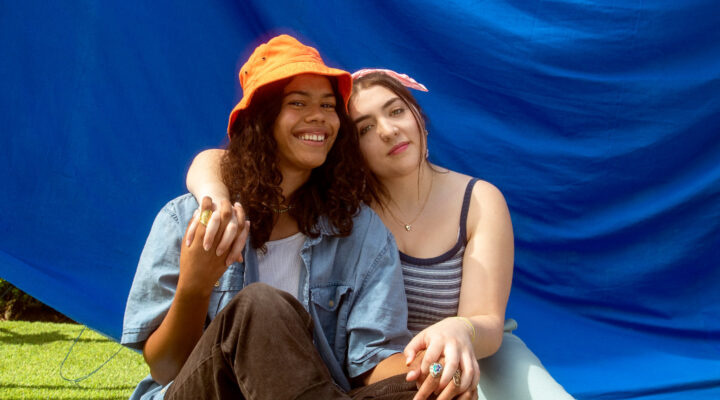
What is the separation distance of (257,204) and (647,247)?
4.52 ft

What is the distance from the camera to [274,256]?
1530 millimetres

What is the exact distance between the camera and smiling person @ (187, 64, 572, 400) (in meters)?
1.54

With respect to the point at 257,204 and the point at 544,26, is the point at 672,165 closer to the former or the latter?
the point at 544,26

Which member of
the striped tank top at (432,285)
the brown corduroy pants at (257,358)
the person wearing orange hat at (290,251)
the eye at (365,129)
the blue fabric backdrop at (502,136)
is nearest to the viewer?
the brown corduroy pants at (257,358)

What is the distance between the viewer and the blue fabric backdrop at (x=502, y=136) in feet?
6.64

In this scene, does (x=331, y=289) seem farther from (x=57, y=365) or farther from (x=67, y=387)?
(x=57, y=365)

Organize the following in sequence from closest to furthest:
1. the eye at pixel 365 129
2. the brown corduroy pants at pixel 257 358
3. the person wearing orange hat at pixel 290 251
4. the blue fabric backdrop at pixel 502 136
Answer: the brown corduroy pants at pixel 257 358 < the person wearing orange hat at pixel 290 251 < the eye at pixel 365 129 < the blue fabric backdrop at pixel 502 136

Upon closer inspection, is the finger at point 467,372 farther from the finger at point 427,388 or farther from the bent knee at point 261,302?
the bent knee at point 261,302

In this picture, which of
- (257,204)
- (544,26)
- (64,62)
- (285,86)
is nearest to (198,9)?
(64,62)

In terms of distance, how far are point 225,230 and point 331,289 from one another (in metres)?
0.40

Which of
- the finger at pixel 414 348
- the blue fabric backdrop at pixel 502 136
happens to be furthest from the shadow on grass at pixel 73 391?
the finger at pixel 414 348

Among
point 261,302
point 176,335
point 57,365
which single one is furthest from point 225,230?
point 57,365

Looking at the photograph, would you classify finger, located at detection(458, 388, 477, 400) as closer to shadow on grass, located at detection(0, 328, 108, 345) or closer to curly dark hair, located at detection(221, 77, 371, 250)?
curly dark hair, located at detection(221, 77, 371, 250)

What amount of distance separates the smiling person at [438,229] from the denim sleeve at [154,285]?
113mm
